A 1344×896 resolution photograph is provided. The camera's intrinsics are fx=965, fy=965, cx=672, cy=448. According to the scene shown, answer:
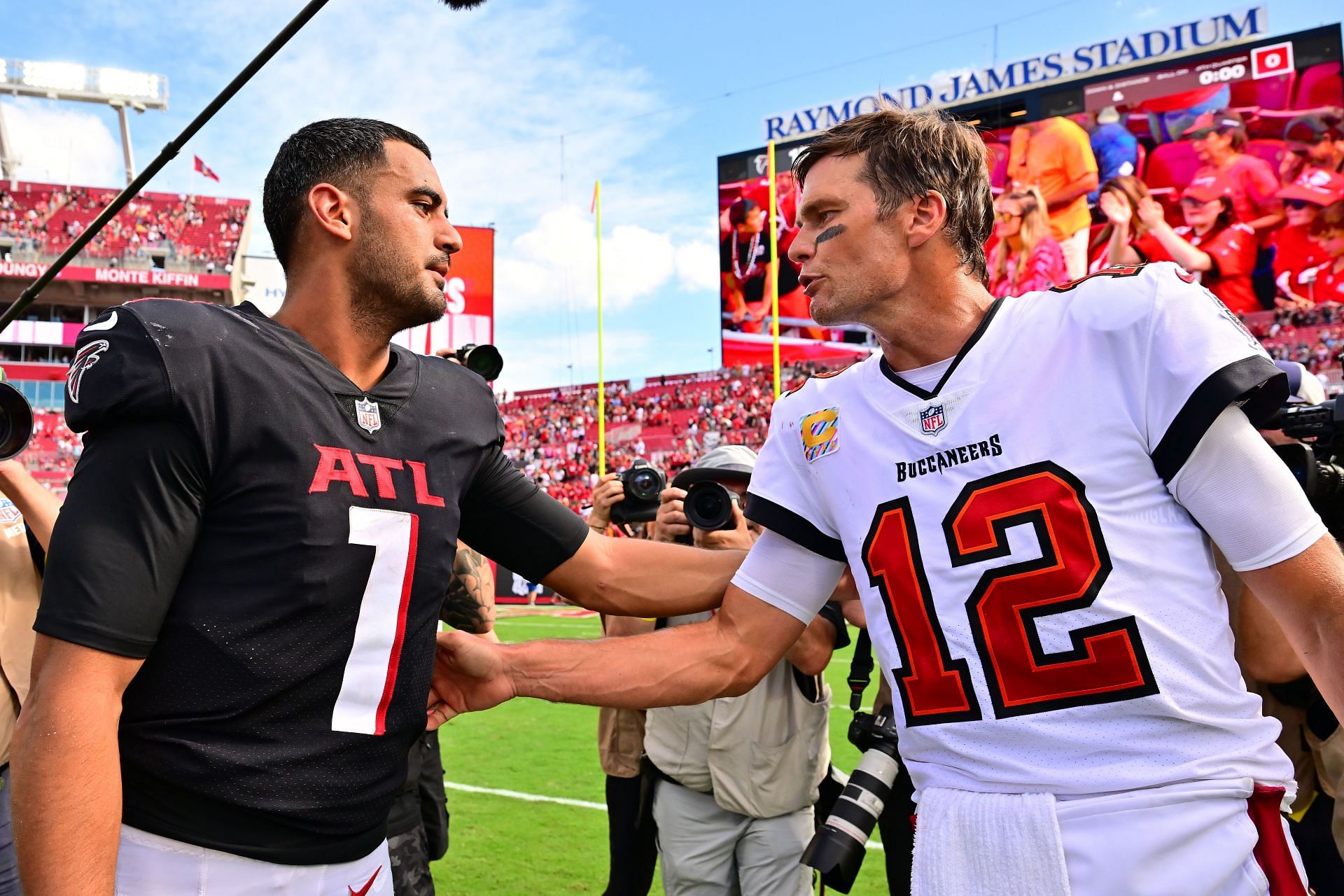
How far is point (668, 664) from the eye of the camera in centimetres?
229

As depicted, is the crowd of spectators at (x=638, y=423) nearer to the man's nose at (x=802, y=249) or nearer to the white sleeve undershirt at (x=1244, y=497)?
the man's nose at (x=802, y=249)

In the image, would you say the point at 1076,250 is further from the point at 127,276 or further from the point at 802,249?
the point at 127,276

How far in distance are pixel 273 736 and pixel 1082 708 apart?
1356 mm

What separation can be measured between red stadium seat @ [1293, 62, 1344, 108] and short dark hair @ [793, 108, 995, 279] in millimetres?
32922

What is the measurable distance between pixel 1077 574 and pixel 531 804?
18.9ft

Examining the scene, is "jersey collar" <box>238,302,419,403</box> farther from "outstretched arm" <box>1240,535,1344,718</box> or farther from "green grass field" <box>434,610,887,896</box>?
"green grass field" <box>434,610,887,896</box>

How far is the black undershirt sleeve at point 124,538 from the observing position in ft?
4.66

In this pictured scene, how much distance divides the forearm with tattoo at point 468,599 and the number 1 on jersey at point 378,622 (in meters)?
1.78

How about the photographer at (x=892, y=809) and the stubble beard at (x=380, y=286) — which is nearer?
the stubble beard at (x=380, y=286)

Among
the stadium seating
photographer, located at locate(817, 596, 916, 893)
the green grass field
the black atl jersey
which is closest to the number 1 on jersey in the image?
the black atl jersey

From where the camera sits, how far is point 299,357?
1752 millimetres

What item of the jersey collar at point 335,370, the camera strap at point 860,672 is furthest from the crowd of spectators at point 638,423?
the jersey collar at point 335,370

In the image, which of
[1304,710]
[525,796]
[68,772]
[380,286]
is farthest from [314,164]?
[525,796]

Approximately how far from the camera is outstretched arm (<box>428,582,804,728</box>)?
227 cm
